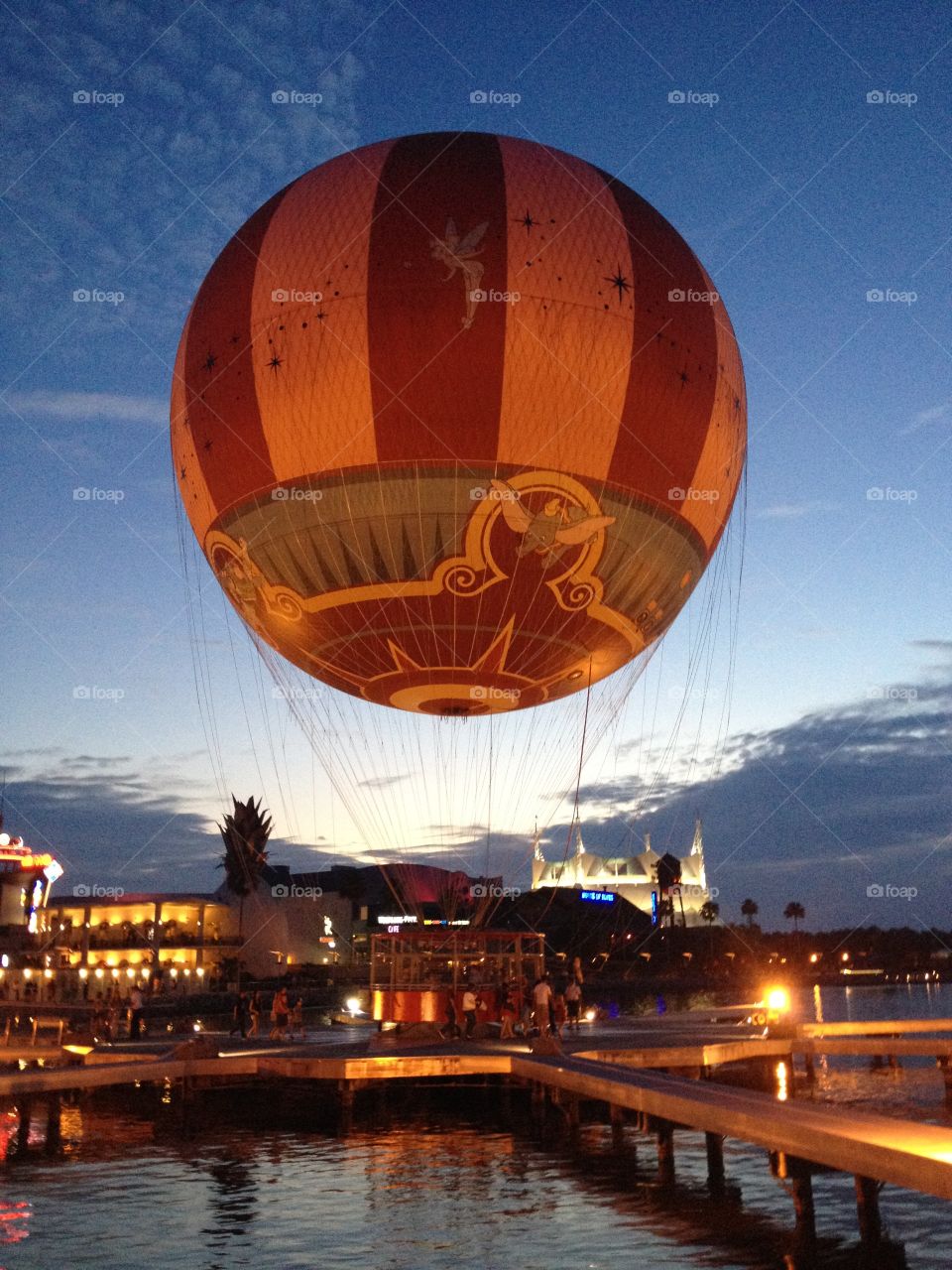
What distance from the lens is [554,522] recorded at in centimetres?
1995

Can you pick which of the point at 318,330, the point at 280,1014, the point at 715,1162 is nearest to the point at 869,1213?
the point at 715,1162

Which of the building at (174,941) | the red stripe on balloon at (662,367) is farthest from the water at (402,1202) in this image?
the building at (174,941)

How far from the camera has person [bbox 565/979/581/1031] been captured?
98.0ft

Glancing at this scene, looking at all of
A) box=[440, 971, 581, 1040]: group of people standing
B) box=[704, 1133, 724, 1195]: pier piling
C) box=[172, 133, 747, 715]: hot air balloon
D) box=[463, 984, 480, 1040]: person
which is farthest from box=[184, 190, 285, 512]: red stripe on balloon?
box=[704, 1133, 724, 1195]: pier piling

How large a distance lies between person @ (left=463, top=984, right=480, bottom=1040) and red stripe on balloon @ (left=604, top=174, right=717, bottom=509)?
11.0 metres

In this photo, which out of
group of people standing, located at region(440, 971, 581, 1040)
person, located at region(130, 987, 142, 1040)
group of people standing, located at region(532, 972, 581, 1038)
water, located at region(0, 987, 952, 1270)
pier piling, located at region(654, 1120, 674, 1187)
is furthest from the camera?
person, located at region(130, 987, 142, 1040)

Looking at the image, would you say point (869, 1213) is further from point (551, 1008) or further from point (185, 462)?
point (185, 462)

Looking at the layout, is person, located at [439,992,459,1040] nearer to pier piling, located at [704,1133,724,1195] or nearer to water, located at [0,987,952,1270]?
water, located at [0,987,952,1270]

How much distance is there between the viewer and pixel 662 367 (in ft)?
65.9

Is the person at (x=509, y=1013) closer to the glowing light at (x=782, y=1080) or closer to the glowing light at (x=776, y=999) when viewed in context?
the glowing light at (x=782, y=1080)

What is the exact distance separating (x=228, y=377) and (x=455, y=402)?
419 cm

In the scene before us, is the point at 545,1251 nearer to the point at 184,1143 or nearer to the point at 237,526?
the point at 184,1143

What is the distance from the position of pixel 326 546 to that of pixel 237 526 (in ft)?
7.13

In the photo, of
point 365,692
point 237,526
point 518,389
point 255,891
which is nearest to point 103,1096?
point 365,692
